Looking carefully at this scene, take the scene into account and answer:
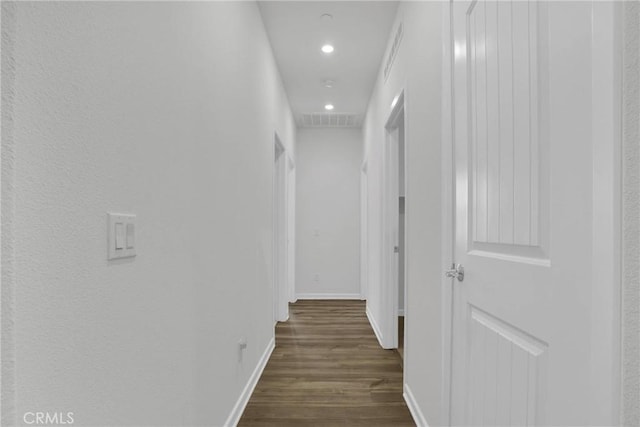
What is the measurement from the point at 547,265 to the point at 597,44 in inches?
18.4

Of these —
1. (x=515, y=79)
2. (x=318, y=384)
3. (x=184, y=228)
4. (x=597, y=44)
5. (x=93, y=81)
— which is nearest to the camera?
(x=597, y=44)

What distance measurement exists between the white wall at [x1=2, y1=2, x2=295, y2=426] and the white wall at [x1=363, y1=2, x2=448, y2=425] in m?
1.02

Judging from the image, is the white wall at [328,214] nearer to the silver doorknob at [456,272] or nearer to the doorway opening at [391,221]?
the doorway opening at [391,221]

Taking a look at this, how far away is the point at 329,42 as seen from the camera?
9.93 feet

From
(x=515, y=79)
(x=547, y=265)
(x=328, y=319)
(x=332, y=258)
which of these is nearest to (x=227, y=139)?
(x=515, y=79)

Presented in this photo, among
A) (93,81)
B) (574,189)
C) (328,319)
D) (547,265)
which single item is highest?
(93,81)

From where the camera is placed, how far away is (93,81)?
0.78 m

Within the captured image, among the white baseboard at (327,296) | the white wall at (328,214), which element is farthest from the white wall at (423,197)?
the white baseboard at (327,296)

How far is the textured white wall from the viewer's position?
577mm

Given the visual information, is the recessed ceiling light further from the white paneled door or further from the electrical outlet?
the electrical outlet

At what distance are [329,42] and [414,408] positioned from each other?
2863 millimetres

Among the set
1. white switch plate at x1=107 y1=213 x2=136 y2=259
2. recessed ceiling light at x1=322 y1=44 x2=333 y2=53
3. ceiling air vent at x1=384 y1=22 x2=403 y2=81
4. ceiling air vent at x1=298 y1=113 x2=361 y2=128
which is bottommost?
white switch plate at x1=107 y1=213 x2=136 y2=259

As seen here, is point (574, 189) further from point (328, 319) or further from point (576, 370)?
point (328, 319)

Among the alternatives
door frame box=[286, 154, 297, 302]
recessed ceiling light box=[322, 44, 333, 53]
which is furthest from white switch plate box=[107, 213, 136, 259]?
door frame box=[286, 154, 297, 302]
